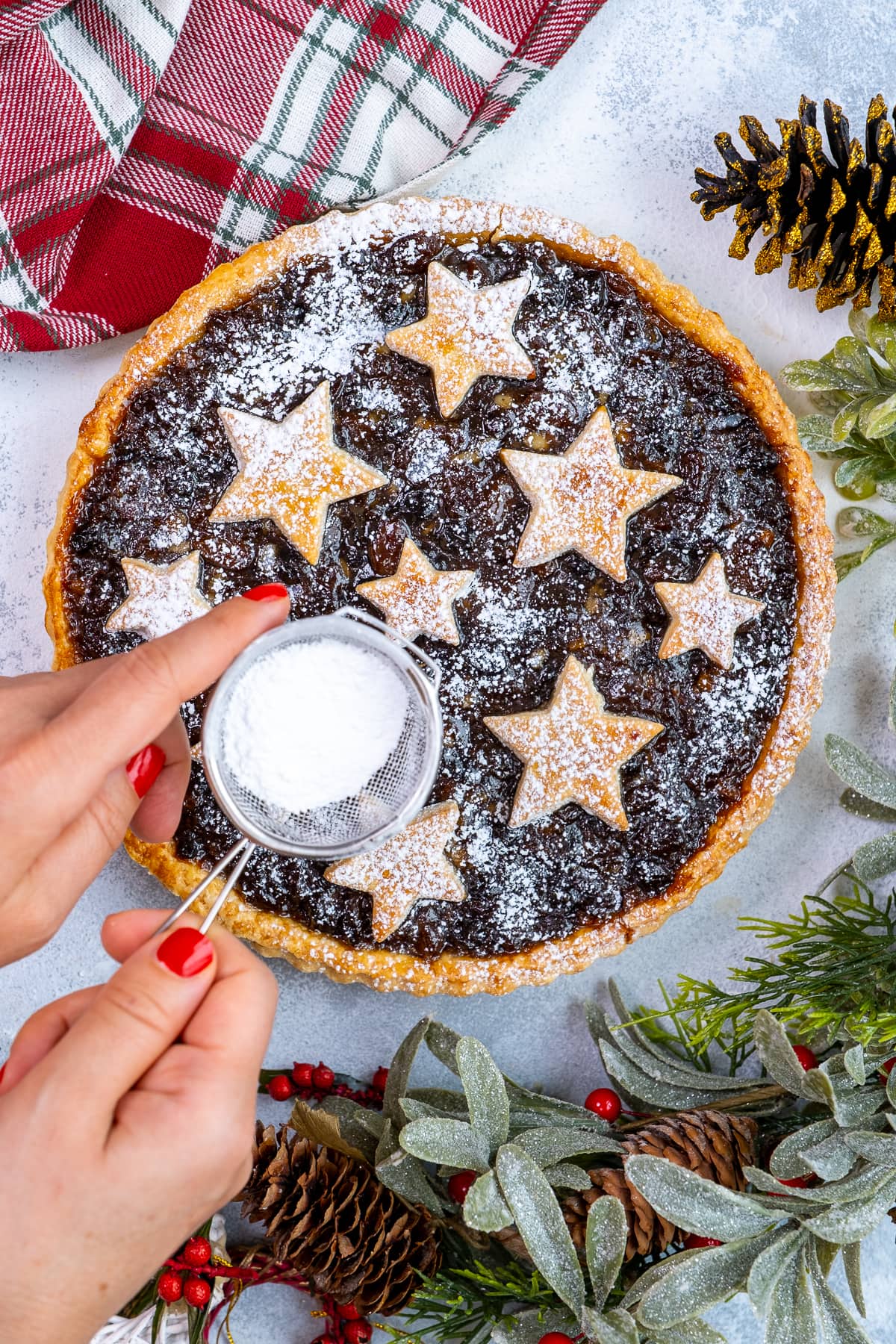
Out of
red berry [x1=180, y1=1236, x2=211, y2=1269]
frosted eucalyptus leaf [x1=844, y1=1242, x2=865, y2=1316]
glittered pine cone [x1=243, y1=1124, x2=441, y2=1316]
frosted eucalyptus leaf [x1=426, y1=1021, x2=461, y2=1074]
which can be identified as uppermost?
frosted eucalyptus leaf [x1=844, y1=1242, x2=865, y2=1316]

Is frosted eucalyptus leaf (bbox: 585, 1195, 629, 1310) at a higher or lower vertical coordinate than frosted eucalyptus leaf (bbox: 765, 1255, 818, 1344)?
lower

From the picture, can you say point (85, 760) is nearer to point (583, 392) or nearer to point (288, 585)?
point (288, 585)

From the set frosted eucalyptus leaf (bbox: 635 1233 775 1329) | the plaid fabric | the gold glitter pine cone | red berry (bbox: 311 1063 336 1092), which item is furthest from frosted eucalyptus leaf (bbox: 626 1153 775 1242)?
the plaid fabric

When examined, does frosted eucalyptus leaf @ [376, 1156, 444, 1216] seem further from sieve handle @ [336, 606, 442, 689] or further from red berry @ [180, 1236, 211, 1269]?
sieve handle @ [336, 606, 442, 689]

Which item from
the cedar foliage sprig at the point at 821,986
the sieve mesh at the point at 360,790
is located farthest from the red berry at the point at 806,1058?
the sieve mesh at the point at 360,790

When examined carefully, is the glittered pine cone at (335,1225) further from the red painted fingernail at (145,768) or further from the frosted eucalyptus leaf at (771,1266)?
the red painted fingernail at (145,768)

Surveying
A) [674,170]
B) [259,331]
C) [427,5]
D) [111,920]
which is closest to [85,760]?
[111,920]

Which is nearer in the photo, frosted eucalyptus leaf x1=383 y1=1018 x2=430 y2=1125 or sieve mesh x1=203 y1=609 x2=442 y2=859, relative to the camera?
sieve mesh x1=203 y1=609 x2=442 y2=859
